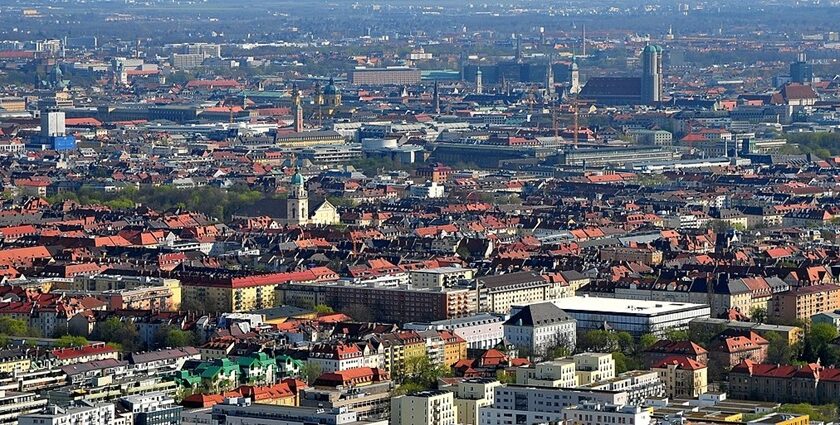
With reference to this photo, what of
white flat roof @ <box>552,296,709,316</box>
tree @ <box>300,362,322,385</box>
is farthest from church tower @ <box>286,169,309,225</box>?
tree @ <box>300,362,322,385</box>

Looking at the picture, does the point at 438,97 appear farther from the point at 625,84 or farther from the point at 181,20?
the point at 181,20

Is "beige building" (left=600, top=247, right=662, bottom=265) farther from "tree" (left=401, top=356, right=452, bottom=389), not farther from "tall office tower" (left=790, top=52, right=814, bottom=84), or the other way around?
"tall office tower" (left=790, top=52, right=814, bottom=84)

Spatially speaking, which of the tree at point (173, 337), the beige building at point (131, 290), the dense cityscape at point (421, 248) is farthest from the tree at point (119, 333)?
the beige building at point (131, 290)

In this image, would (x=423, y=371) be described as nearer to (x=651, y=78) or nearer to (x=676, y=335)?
(x=676, y=335)

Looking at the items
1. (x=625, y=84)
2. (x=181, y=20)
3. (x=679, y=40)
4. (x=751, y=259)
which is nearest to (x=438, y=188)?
(x=751, y=259)

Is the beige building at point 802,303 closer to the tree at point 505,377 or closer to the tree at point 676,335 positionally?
the tree at point 676,335

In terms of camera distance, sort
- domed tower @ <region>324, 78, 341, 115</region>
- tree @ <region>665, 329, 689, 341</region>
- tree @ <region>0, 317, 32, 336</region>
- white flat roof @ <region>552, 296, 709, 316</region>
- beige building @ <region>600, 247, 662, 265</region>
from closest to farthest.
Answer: tree @ <region>665, 329, 689, 341</region>
tree @ <region>0, 317, 32, 336</region>
white flat roof @ <region>552, 296, 709, 316</region>
beige building @ <region>600, 247, 662, 265</region>
domed tower @ <region>324, 78, 341, 115</region>

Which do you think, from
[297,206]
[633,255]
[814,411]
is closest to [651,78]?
[297,206]
